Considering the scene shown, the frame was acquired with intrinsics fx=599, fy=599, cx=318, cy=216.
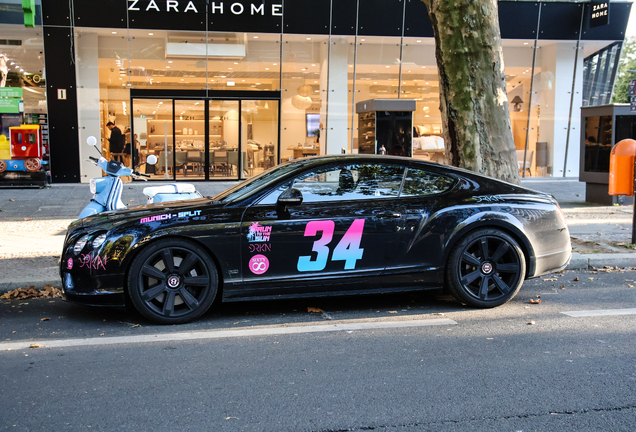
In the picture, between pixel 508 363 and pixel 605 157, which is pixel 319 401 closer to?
pixel 508 363

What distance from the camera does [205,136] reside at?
19.2 meters

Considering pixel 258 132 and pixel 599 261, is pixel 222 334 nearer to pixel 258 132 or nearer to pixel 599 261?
pixel 599 261

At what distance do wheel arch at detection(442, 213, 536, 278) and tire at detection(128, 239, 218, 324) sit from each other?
7.22 ft

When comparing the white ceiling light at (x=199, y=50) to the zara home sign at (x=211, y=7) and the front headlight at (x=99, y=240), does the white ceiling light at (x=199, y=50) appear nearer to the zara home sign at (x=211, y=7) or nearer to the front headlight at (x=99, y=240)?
the zara home sign at (x=211, y=7)

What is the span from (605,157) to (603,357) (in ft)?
34.7

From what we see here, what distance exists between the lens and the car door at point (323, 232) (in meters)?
5.26

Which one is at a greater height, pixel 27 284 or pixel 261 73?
pixel 261 73

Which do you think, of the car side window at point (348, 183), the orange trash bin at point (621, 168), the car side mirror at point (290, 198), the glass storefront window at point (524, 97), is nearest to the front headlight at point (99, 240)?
the car side window at point (348, 183)

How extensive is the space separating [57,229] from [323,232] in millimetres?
6486

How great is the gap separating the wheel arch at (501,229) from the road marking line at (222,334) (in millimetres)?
735

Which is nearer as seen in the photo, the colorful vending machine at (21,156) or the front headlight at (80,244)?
the front headlight at (80,244)

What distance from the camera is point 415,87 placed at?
2089 cm

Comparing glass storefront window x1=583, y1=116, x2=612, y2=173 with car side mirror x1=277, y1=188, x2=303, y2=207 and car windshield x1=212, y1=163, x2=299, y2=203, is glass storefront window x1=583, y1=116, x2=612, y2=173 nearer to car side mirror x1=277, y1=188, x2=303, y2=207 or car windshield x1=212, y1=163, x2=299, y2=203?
car windshield x1=212, y1=163, x2=299, y2=203

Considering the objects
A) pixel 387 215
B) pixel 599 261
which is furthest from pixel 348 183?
pixel 599 261
